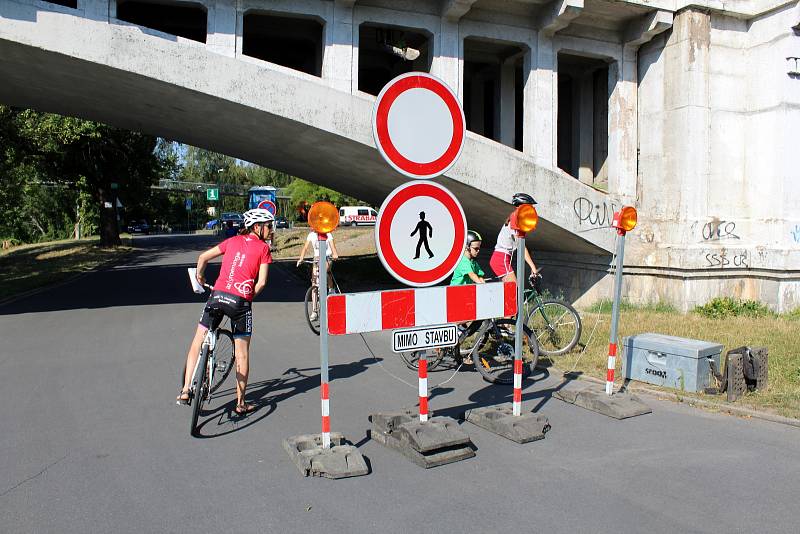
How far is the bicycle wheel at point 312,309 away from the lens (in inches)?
417

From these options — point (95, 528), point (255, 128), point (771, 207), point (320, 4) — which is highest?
point (320, 4)

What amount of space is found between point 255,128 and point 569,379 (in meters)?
8.42

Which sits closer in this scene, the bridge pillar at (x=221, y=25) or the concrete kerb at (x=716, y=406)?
the concrete kerb at (x=716, y=406)

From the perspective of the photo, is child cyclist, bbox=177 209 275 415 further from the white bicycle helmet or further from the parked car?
the parked car

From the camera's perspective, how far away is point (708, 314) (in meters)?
11.4

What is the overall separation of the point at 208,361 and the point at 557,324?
4687 millimetres

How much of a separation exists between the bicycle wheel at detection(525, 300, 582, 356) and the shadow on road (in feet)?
7.18

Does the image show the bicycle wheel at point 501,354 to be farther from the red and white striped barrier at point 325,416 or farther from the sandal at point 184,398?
the sandal at point 184,398

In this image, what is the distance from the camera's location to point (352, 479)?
14.5ft

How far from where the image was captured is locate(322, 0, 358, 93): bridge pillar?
38.3ft

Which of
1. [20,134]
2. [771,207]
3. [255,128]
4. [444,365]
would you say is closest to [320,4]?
[255,128]

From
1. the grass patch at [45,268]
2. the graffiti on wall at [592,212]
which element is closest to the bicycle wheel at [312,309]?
the graffiti on wall at [592,212]

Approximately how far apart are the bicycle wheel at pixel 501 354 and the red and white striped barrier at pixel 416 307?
191cm

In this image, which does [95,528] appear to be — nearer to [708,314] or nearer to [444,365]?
[444,365]
